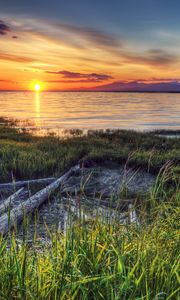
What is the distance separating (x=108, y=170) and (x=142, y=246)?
28.3 feet

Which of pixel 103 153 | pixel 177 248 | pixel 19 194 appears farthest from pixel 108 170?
pixel 177 248

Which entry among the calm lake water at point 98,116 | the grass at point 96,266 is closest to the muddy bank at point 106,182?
the grass at point 96,266

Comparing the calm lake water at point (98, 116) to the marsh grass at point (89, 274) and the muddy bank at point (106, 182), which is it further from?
the marsh grass at point (89, 274)

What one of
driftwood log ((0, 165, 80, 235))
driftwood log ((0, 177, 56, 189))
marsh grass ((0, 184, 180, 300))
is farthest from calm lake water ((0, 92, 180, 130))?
marsh grass ((0, 184, 180, 300))

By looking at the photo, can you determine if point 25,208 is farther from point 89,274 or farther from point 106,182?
point 106,182

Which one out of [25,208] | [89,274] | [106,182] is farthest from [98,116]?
[89,274]

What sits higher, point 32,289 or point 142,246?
point 142,246

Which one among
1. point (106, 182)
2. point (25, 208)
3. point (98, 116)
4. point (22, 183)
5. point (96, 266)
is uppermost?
point (98, 116)

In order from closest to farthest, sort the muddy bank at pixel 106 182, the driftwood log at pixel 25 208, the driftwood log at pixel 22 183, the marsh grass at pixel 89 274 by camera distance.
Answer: the marsh grass at pixel 89 274 < the driftwood log at pixel 25 208 < the driftwood log at pixel 22 183 < the muddy bank at pixel 106 182

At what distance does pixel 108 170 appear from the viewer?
12.2m

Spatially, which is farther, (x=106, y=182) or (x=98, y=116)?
(x=98, y=116)

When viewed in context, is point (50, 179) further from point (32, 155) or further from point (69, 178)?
point (32, 155)

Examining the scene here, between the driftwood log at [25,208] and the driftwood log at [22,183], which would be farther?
the driftwood log at [22,183]

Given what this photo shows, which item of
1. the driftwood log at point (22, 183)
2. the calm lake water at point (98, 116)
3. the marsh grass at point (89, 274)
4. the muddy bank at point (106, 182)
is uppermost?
the calm lake water at point (98, 116)
